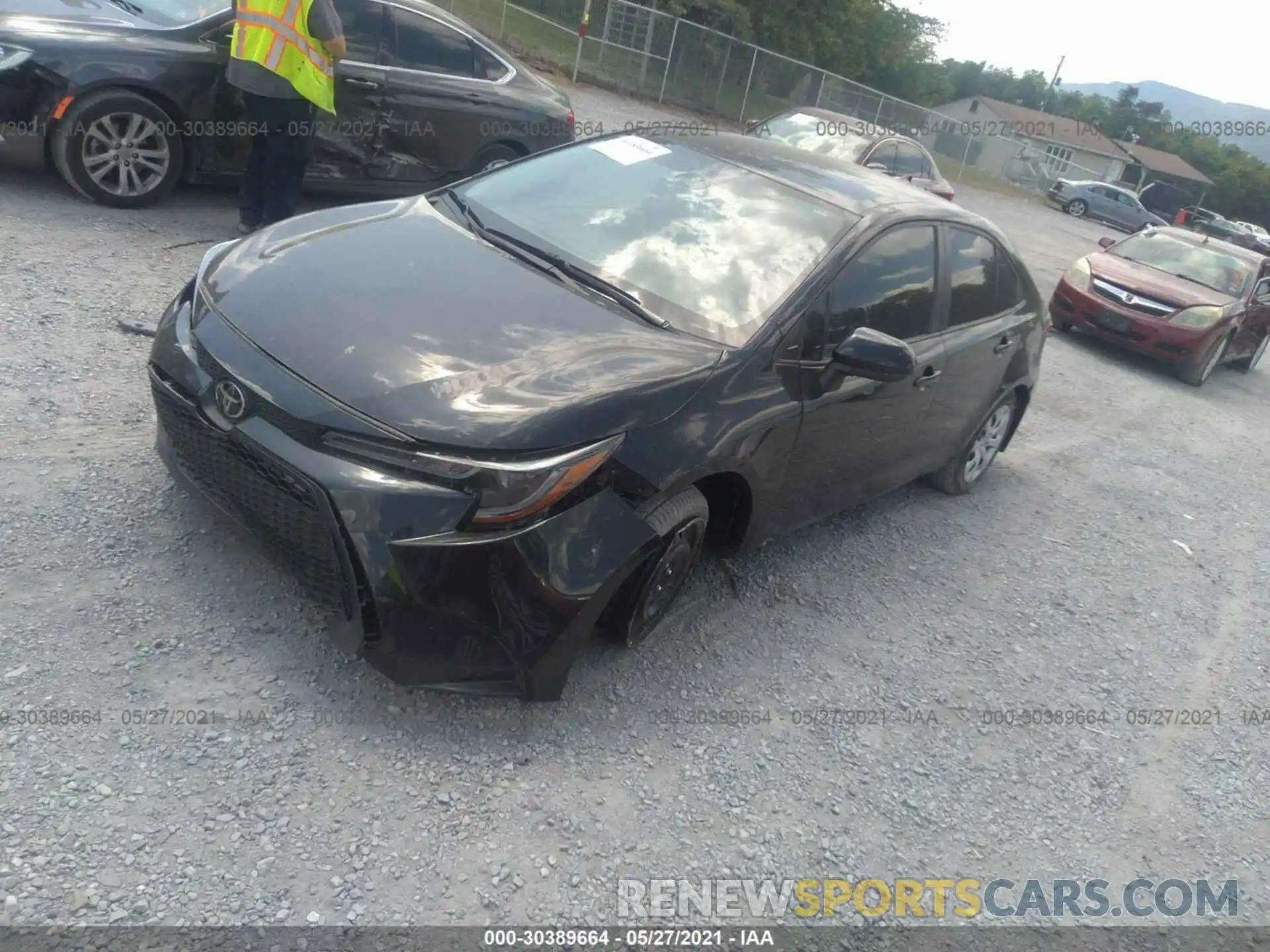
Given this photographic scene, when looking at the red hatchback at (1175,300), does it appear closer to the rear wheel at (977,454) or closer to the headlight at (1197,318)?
the headlight at (1197,318)

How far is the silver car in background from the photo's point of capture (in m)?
34.6

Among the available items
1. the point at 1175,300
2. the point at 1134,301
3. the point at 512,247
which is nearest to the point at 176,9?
the point at 512,247

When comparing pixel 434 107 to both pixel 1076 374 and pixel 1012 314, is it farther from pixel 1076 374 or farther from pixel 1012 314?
pixel 1076 374

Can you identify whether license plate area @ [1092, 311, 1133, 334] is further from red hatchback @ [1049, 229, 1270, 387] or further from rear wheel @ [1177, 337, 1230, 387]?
rear wheel @ [1177, 337, 1230, 387]

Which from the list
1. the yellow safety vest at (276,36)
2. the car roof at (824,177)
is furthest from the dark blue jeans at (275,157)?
the car roof at (824,177)

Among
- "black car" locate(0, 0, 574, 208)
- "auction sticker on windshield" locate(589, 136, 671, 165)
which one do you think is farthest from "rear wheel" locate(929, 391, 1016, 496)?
"black car" locate(0, 0, 574, 208)

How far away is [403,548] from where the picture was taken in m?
2.66

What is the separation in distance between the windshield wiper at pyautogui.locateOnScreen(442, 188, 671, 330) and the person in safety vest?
9.15 feet

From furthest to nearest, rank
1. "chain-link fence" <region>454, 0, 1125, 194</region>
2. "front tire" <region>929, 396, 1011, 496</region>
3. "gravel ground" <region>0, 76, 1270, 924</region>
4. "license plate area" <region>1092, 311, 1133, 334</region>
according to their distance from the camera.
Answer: "chain-link fence" <region>454, 0, 1125, 194</region>, "license plate area" <region>1092, 311, 1133, 334</region>, "front tire" <region>929, 396, 1011, 496</region>, "gravel ground" <region>0, 76, 1270, 924</region>

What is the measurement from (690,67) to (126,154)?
21025mm

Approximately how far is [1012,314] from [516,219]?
2.85 m

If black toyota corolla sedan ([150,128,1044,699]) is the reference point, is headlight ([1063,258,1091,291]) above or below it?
below

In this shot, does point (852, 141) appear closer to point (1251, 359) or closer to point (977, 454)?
point (1251, 359)

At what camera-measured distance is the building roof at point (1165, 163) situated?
67562 mm
